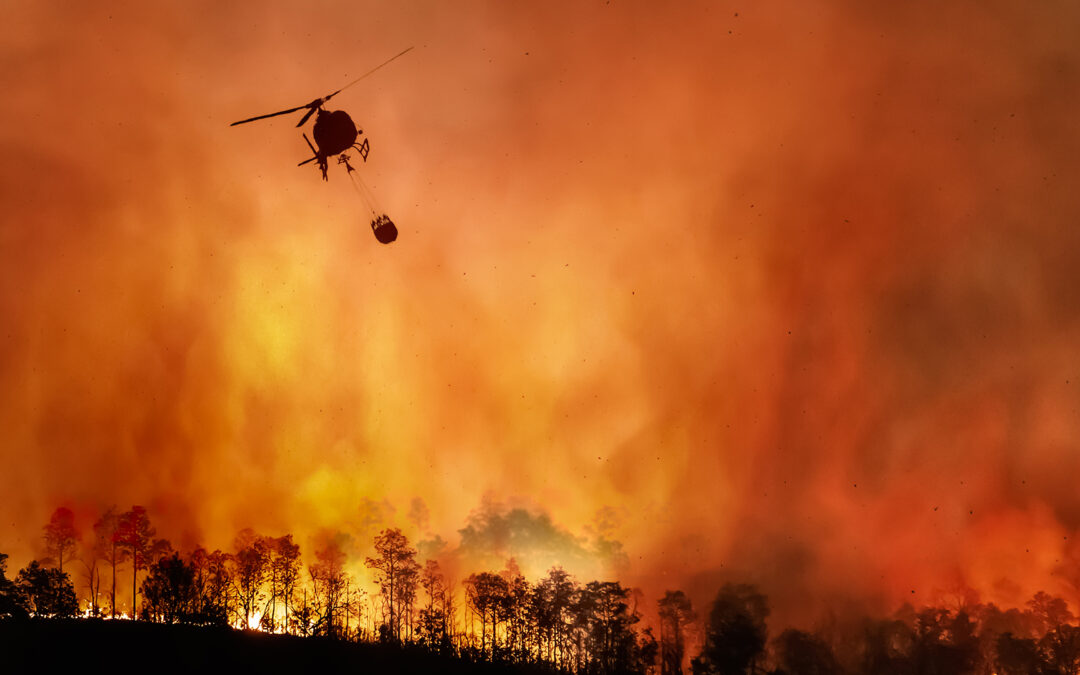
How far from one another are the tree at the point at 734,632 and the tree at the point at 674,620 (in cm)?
354

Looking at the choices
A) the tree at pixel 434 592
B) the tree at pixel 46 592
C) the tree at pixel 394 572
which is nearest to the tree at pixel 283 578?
the tree at pixel 394 572

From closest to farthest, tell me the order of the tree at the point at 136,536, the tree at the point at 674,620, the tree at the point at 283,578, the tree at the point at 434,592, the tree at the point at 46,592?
the tree at the point at 46,592 → the tree at the point at 283,578 → the tree at the point at 434,592 → the tree at the point at 136,536 → the tree at the point at 674,620

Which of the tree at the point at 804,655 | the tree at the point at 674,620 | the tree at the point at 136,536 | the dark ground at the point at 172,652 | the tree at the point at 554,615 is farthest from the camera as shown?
the tree at the point at 804,655

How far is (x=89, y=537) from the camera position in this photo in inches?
5010

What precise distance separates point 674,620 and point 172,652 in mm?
96417

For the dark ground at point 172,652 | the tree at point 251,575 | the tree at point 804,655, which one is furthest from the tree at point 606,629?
the dark ground at point 172,652

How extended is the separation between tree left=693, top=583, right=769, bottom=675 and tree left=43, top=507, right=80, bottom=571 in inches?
3825

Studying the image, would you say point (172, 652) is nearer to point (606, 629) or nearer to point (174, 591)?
point (174, 591)

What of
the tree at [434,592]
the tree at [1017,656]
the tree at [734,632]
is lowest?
the tree at [1017,656]

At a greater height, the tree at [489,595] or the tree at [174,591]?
the tree at [174,591]

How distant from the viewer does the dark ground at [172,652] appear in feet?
131

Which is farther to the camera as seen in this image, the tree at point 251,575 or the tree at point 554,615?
the tree at point 554,615

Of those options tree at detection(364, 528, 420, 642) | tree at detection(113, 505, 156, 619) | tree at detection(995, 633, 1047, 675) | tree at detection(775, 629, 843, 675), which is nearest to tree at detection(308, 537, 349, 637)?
tree at detection(364, 528, 420, 642)

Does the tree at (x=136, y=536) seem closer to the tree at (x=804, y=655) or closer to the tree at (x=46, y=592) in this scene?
the tree at (x=46, y=592)
